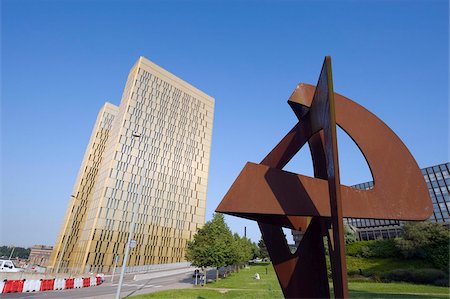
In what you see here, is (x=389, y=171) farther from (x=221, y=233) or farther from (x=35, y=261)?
(x=35, y=261)

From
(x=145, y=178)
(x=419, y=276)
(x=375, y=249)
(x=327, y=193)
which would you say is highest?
(x=145, y=178)

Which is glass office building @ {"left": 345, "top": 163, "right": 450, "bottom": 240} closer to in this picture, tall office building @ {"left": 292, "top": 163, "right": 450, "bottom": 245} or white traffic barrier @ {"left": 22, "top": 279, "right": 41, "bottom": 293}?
tall office building @ {"left": 292, "top": 163, "right": 450, "bottom": 245}

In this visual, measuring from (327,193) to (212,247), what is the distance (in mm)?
22559

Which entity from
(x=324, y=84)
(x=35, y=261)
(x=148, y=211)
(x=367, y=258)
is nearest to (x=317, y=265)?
(x=324, y=84)

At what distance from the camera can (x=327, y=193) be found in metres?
7.66

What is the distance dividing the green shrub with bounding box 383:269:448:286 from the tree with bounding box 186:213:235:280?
1583 centimetres

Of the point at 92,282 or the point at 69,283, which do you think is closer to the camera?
the point at 69,283

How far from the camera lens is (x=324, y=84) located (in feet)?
23.2

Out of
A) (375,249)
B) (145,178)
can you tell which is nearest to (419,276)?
(375,249)

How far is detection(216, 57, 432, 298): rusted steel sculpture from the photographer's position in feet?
21.5

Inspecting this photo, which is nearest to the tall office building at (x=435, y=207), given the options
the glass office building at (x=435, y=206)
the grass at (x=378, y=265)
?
the glass office building at (x=435, y=206)

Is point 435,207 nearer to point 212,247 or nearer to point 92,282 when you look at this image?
point 212,247

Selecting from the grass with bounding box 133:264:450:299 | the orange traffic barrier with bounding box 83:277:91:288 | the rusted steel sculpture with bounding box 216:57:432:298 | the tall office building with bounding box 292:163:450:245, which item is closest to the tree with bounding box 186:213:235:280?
the grass with bounding box 133:264:450:299

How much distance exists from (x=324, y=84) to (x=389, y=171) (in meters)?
3.08
